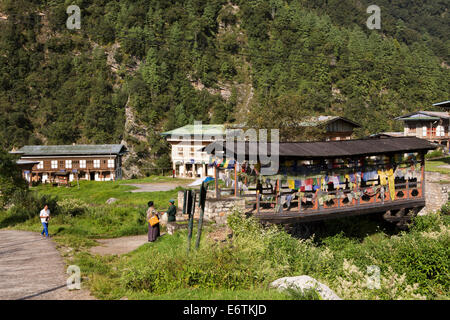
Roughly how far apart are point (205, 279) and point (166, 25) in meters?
106

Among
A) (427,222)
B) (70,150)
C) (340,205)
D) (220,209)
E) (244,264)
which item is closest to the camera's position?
(244,264)

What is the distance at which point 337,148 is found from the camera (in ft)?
64.9

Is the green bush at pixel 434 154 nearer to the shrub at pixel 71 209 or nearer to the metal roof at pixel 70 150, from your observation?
the shrub at pixel 71 209

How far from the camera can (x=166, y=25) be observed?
107000 millimetres

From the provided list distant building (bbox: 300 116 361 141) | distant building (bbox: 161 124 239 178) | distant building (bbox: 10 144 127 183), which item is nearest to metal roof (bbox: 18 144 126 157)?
distant building (bbox: 10 144 127 183)

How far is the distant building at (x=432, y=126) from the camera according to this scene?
5547cm

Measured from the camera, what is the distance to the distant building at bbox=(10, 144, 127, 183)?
199ft

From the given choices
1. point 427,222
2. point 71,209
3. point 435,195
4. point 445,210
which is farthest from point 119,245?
point 445,210

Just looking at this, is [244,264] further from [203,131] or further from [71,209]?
[203,131]

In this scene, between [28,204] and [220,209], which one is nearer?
[220,209]

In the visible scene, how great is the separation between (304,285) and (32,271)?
7736mm

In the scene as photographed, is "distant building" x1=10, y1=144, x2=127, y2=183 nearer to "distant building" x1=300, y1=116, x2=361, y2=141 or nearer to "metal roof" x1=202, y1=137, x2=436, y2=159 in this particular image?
→ "distant building" x1=300, y1=116, x2=361, y2=141

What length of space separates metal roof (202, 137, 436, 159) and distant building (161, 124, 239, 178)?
3883 centimetres

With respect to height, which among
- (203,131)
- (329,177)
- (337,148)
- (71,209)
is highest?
(203,131)
